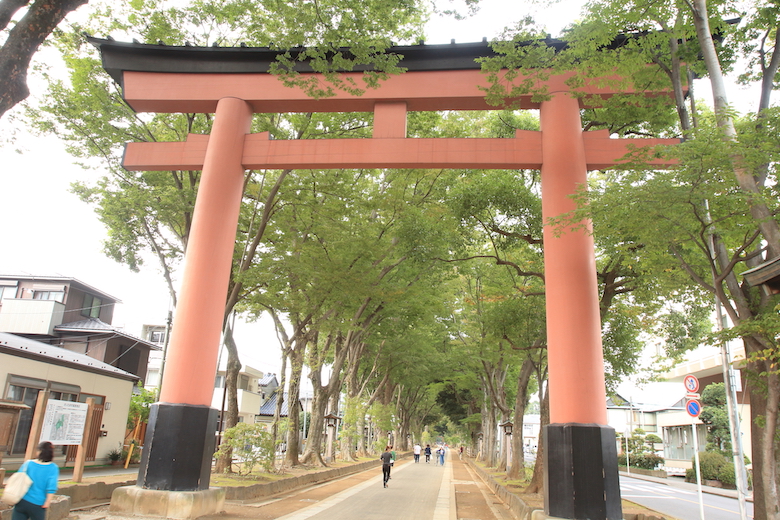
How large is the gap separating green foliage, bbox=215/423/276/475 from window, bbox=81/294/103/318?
14391 mm

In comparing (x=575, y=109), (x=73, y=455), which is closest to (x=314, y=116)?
(x=575, y=109)

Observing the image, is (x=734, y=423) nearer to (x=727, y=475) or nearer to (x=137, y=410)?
(x=727, y=475)

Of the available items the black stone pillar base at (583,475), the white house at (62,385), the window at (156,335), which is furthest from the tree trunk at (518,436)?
the window at (156,335)

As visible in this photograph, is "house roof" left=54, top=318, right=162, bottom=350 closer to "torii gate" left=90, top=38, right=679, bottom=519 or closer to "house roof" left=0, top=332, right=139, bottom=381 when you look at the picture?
"house roof" left=0, top=332, right=139, bottom=381

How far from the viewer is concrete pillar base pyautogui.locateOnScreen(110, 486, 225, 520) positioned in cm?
828

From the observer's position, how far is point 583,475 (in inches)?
308

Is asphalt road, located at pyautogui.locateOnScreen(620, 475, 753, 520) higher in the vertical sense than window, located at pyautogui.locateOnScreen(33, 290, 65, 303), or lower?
lower

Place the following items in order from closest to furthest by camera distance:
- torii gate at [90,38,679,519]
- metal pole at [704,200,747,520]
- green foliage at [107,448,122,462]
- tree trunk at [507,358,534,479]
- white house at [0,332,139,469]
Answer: metal pole at [704,200,747,520]
torii gate at [90,38,679,519]
white house at [0,332,139,469]
green foliage at [107,448,122,462]
tree trunk at [507,358,534,479]

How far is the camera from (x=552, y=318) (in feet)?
29.2

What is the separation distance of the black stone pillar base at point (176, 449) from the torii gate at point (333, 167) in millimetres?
17

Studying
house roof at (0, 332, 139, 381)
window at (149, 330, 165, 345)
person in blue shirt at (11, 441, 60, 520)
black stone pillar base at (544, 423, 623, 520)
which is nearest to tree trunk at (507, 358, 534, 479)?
black stone pillar base at (544, 423, 623, 520)

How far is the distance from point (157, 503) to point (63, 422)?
363cm

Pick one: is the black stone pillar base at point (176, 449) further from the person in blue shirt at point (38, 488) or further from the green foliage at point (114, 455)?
the green foliage at point (114, 455)

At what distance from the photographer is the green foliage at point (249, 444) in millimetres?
13719
